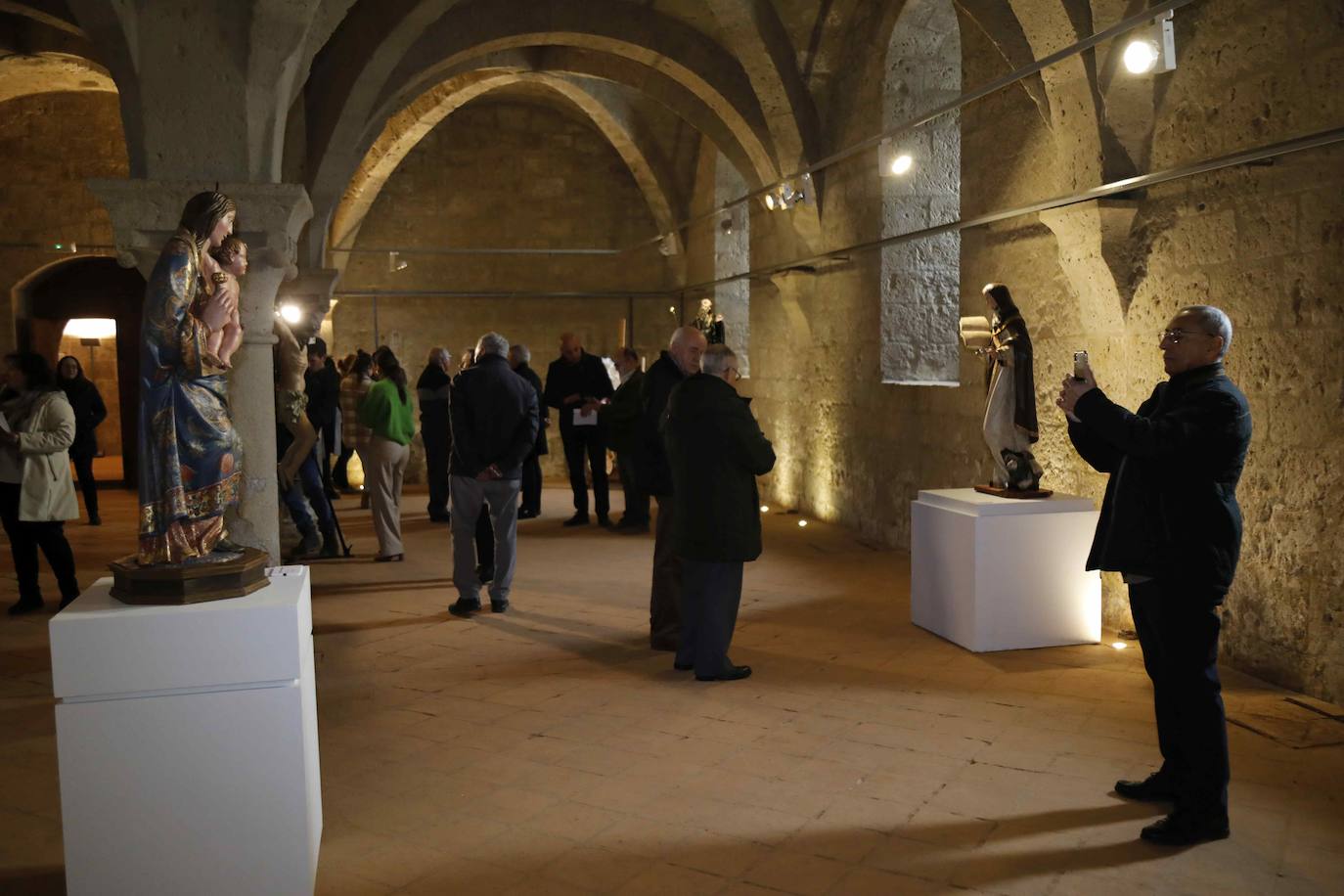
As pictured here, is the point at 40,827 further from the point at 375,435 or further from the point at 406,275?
the point at 406,275

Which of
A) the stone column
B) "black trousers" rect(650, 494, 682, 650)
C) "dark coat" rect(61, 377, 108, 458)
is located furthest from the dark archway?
"black trousers" rect(650, 494, 682, 650)

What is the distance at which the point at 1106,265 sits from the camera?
539 cm

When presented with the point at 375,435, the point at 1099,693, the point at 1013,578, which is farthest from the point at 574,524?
the point at 1099,693

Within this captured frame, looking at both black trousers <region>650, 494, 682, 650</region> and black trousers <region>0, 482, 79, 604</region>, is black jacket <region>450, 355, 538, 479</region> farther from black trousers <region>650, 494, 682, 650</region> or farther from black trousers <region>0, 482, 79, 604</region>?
black trousers <region>0, 482, 79, 604</region>

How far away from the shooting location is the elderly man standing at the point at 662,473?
4945mm

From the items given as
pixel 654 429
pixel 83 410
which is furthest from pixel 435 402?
pixel 654 429

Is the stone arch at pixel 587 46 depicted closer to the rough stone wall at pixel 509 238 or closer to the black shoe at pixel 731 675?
the rough stone wall at pixel 509 238

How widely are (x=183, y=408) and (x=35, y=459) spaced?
367 centimetres

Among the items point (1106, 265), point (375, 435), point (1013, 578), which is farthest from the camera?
point (375, 435)

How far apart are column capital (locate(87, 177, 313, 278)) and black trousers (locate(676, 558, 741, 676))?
219 cm

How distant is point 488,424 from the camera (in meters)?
5.80

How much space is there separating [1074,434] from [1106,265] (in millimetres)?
2407

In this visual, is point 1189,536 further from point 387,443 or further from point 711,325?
point 711,325

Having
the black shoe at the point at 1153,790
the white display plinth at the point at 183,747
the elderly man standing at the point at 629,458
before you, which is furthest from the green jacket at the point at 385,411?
the black shoe at the point at 1153,790
